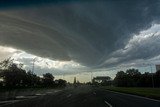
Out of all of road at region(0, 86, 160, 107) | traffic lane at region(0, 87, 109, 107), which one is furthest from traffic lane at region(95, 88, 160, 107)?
traffic lane at region(0, 87, 109, 107)

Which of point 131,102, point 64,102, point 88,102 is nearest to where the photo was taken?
point 88,102

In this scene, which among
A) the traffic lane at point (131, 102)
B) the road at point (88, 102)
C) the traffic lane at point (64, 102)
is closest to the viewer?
the traffic lane at point (131, 102)

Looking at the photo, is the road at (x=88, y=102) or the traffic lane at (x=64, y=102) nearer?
the road at (x=88, y=102)

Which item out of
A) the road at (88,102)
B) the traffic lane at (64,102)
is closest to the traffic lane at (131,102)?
the road at (88,102)

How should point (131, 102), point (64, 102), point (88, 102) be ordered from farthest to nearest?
point (64, 102) < point (131, 102) < point (88, 102)

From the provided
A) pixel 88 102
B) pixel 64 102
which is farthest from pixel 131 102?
pixel 64 102

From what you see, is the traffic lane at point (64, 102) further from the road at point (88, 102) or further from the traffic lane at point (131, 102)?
the traffic lane at point (131, 102)

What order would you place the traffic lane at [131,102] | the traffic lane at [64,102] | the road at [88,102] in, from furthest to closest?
the traffic lane at [64,102], the road at [88,102], the traffic lane at [131,102]

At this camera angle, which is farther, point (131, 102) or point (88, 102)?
point (131, 102)

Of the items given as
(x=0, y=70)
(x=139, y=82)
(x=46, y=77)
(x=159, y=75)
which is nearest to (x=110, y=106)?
(x=0, y=70)

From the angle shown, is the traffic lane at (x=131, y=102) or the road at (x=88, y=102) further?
the road at (x=88, y=102)

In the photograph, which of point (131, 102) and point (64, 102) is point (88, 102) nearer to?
point (64, 102)

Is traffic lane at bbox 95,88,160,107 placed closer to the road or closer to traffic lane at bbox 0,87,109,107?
the road

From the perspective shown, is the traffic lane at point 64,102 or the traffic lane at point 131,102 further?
the traffic lane at point 64,102
